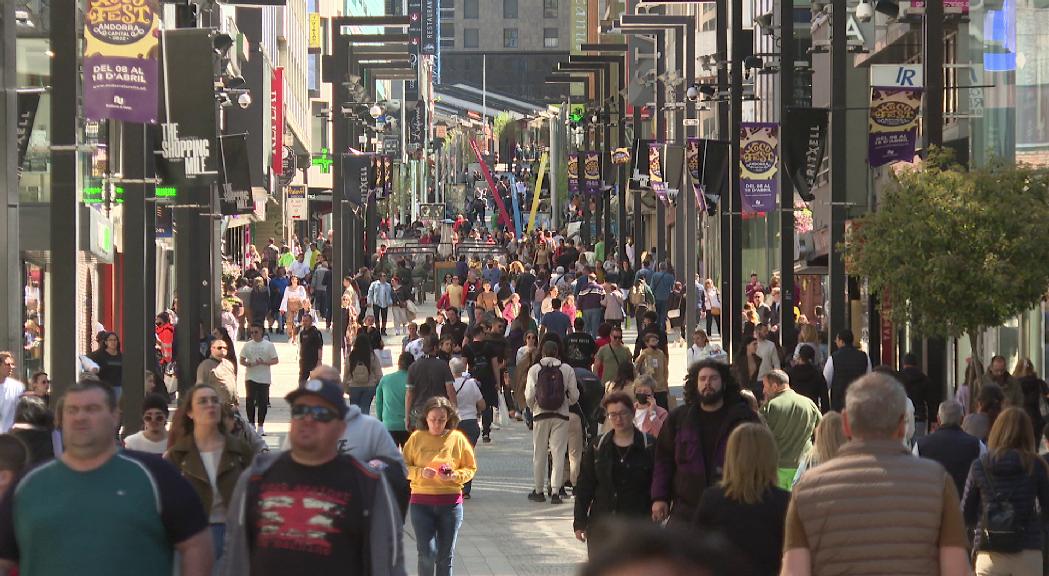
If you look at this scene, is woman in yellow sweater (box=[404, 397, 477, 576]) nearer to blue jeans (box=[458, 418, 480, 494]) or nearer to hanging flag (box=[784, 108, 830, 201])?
blue jeans (box=[458, 418, 480, 494])

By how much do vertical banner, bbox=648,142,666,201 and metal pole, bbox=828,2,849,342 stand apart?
1551 cm

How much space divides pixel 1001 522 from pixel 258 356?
14286mm

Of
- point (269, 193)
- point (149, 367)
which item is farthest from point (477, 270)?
point (149, 367)

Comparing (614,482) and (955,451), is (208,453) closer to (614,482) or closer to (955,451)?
(614,482)

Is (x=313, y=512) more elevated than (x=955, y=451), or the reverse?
(x=313, y=512)

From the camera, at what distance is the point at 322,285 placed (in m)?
48.4

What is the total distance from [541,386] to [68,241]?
4.17 metres

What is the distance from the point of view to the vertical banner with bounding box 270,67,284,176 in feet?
230

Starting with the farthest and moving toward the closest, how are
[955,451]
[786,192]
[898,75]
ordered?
[786,192] < [898,75] < [955,451]

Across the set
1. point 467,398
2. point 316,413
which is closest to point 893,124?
point 467,398

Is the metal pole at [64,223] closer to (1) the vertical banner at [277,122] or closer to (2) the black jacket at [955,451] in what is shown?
(2) the black jacket at [955,451]

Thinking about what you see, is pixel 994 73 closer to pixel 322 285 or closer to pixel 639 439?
pixel 639 439

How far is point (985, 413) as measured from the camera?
14.0 meters

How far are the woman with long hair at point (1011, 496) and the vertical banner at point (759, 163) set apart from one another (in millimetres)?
21107
